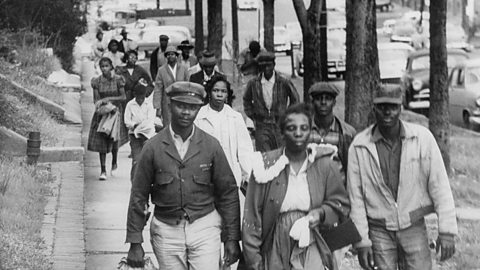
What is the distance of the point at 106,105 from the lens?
16281mm

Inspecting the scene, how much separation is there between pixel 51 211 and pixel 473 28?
201 ft

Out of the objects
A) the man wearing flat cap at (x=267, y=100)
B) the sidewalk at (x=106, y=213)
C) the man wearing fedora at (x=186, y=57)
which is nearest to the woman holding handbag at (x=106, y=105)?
the sidewalk at (x=106, y=213)

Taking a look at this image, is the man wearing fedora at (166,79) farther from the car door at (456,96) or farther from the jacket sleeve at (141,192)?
the car door at (456,96)

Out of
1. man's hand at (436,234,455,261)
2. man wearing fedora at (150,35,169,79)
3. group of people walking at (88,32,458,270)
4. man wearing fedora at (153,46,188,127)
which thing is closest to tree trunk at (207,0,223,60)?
man wearing fedora at (150,35,169,79)

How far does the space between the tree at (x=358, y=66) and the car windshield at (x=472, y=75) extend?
13986 mm

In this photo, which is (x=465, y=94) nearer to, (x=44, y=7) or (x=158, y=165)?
(x=44, y=7)

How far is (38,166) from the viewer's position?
15266 millimetres

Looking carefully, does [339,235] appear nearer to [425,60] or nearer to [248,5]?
[425,60]

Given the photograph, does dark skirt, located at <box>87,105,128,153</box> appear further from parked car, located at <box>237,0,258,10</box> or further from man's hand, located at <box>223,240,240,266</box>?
parked car, located at <box>237,0,258,10</box>

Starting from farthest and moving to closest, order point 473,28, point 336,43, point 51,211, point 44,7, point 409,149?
point 473,28
point 336,43
point 44,7
point 51,211
point 409,149

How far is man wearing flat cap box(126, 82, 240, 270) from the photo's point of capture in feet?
25.8

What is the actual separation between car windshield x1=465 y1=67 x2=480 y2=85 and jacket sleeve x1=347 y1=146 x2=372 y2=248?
2141 centimetres

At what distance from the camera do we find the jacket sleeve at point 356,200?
7809 mm

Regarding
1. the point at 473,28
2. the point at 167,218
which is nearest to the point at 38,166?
the point at 167,218
